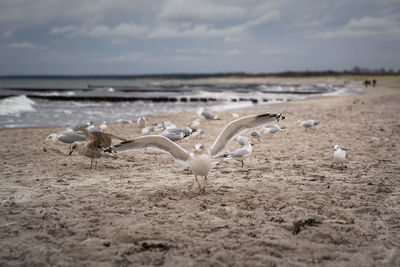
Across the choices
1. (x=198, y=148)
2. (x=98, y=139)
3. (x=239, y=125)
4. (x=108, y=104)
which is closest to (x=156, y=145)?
(x=198, y=148)

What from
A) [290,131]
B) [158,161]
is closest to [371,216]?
[158,161]

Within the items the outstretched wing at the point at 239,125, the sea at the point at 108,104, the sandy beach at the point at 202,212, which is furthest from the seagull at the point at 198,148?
the sea at the point at 108,104

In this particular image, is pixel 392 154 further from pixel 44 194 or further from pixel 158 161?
pixel 44 194

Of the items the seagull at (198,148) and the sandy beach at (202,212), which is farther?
the seagull at (198,148)

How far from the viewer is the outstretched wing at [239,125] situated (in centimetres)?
496

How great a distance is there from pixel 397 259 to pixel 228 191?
254cm

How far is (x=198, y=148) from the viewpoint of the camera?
5.16 metres

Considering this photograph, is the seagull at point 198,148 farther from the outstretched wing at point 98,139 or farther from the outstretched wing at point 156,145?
the outstretched wing at point 98,139

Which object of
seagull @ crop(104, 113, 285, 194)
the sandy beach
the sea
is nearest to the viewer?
the sandy beach

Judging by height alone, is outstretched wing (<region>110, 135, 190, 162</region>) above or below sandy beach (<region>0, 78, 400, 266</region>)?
above

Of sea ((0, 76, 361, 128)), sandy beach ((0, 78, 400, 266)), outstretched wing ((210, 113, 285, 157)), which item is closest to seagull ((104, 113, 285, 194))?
outstretched wing ((210, 113, 285, 157))

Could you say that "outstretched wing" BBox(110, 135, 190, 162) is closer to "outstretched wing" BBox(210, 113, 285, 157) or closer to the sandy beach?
"outstretched wing" BBox(210, 113, 285, 157)

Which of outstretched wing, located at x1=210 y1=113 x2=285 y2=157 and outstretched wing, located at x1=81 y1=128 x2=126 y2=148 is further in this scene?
outstretched wing, located at x1=81 y1=128 x2=126 y2=148

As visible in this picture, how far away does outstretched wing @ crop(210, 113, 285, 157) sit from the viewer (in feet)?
16.3
